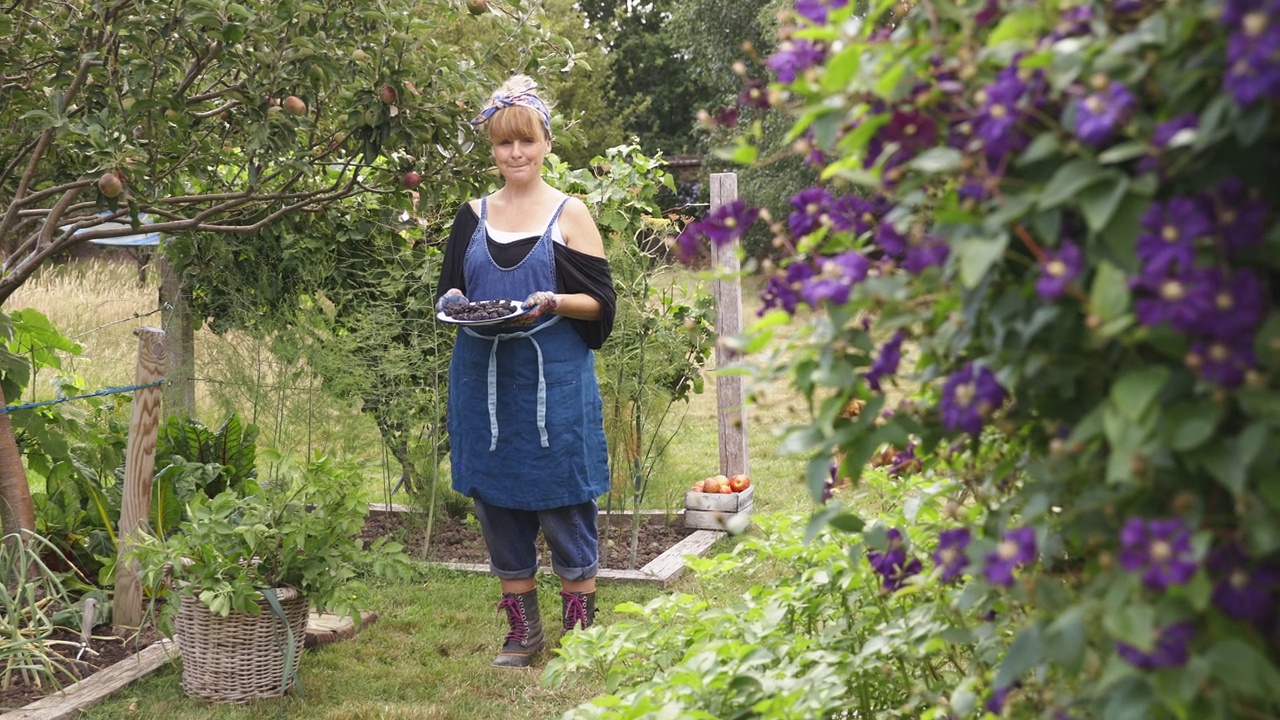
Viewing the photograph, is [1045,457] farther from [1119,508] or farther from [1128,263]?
[1128,263]

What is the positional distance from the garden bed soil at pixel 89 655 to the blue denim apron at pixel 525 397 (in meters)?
1.18

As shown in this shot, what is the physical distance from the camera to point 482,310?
363 cm

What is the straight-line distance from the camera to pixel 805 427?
1.31 metres

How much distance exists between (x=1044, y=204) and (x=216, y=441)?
3.84m

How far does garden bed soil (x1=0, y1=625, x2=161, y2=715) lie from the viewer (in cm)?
340

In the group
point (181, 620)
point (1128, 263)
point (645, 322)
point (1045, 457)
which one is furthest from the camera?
point (645, 322)

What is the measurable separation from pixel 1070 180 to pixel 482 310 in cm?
276

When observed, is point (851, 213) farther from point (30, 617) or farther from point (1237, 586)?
point (30, 617)

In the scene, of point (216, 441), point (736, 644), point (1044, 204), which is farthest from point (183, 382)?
point (1044, 204)

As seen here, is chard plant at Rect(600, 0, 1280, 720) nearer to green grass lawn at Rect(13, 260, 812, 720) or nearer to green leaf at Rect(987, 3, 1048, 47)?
green leaf at Rect(987, 3, 1048, 47)

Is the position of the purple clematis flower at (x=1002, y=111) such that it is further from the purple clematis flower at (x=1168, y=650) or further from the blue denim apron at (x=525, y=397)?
the blue denim apron at (x=525, y=397)

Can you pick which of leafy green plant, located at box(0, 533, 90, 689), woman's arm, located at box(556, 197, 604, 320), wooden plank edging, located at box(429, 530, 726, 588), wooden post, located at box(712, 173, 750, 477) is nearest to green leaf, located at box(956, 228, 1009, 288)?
woman's arm, located at box(556, 197, 604, 320)

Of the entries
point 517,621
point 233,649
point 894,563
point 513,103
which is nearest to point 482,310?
point 513,103

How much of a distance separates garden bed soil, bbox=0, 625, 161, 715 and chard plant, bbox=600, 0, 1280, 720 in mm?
2951
